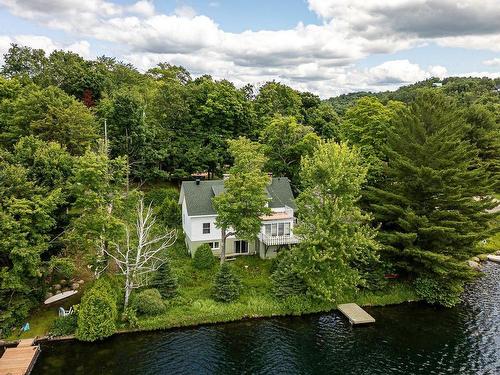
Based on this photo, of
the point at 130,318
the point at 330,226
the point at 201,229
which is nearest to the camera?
the point at 130,318

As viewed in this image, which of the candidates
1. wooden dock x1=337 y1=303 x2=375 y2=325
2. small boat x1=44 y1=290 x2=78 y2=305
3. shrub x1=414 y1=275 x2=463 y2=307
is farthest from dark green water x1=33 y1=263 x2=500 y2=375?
small boat x1=44 y1=290 x2=78 y2=305

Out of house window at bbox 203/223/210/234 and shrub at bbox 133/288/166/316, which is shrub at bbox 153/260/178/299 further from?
house window at bbox 203/223/210/234

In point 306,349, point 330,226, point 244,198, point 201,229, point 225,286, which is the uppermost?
point 244,198

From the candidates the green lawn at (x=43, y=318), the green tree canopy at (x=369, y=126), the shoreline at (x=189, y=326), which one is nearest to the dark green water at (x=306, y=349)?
the shoreline at (x=189, y=326)

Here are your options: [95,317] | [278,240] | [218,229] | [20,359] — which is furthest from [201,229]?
[20,359]

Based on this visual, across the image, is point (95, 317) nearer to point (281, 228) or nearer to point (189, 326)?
point (189, 326)

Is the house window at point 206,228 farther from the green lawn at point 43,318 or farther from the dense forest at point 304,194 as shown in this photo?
the green lawn at point 43,318

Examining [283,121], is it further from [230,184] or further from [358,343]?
[358,343]
